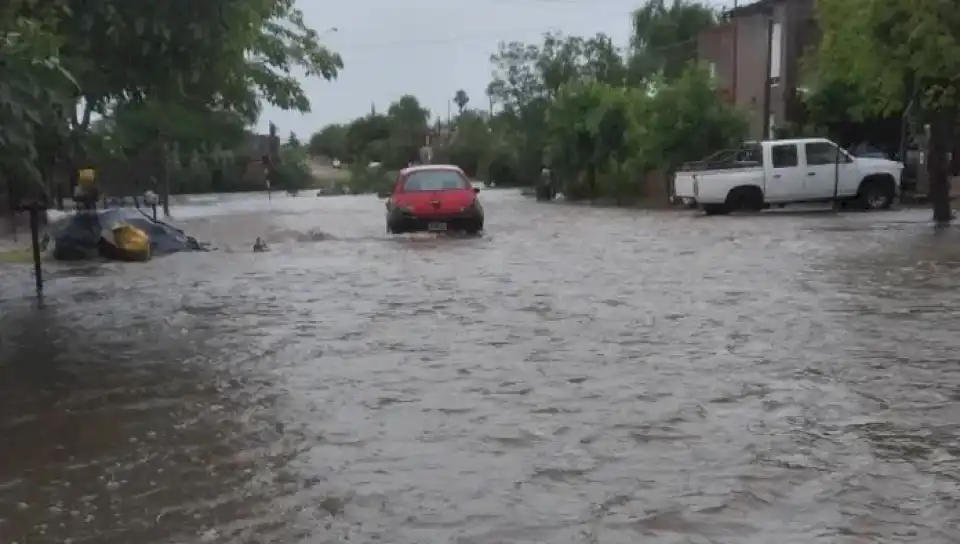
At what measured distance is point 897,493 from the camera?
252 inches

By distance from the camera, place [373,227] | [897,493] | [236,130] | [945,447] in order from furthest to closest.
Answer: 1. [236,130]
2. [373,227]
3. [945,447]
4. [897,493]

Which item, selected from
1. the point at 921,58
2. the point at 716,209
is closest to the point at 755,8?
the point at 716,209

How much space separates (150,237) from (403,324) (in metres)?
12.3

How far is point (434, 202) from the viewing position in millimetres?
25031

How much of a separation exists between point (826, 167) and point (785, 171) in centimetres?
97

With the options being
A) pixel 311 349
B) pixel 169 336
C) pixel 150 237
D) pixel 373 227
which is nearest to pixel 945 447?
pixel 311 349

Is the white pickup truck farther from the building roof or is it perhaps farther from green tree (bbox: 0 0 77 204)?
green tree (bbox: 0 0 77 204)

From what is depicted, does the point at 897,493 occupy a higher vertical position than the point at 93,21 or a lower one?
lower

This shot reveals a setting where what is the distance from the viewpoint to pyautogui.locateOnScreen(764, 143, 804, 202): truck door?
102ft

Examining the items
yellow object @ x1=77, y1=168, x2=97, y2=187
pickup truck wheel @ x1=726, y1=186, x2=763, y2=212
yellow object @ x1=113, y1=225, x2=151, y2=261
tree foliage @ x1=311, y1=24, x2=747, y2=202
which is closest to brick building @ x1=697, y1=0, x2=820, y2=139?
tree foliage @ x1=311, y1=24, x2=747, y2=202

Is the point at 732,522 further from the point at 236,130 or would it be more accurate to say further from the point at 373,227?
the point at 236,130

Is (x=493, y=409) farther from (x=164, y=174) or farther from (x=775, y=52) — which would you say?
(x=775, y=52)

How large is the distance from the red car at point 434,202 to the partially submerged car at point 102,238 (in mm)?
4485

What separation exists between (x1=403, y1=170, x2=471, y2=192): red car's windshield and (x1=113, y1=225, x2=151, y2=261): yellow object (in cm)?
530
